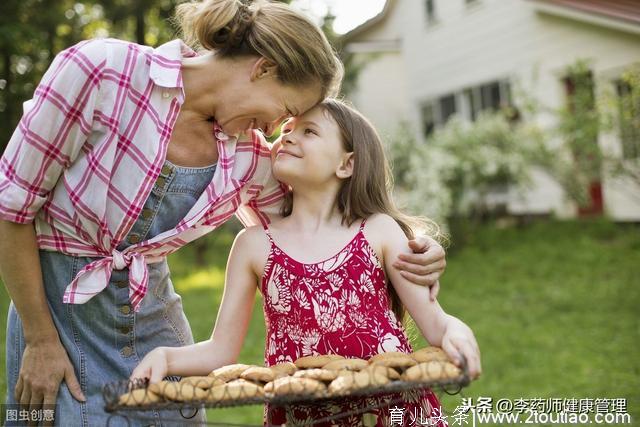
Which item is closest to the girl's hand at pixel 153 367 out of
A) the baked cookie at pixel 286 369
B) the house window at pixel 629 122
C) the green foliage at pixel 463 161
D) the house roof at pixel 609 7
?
the baked cookie at pixel 286 369

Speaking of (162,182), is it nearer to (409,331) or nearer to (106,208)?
(106,208)

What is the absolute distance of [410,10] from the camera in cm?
1778

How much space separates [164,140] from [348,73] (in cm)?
1249

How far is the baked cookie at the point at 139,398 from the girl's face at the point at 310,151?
926mm

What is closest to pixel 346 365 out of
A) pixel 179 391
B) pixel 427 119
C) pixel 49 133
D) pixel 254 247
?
pixel 179 391

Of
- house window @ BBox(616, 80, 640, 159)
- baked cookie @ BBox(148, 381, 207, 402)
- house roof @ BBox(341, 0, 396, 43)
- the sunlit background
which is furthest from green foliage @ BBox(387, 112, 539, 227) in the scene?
baked cookie @ BBox(148, 381, 207, 402)

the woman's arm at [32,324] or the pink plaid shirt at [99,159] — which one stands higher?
the pink plaid shirt at [99,159]

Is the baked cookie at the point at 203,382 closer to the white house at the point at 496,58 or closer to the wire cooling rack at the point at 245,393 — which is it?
the wire cooling rack at the point at 245,393

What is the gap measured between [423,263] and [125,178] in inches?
37.8

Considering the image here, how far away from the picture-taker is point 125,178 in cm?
226

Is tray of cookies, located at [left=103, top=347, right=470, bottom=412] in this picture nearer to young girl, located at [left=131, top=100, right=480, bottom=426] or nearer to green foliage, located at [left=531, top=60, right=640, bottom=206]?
young girl, located at [left=131, top=100, right=480, bottom=426]

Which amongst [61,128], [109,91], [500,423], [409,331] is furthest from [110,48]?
[500,423]

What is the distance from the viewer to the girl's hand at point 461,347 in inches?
77.0

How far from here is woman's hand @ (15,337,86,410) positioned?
2.16 meters
